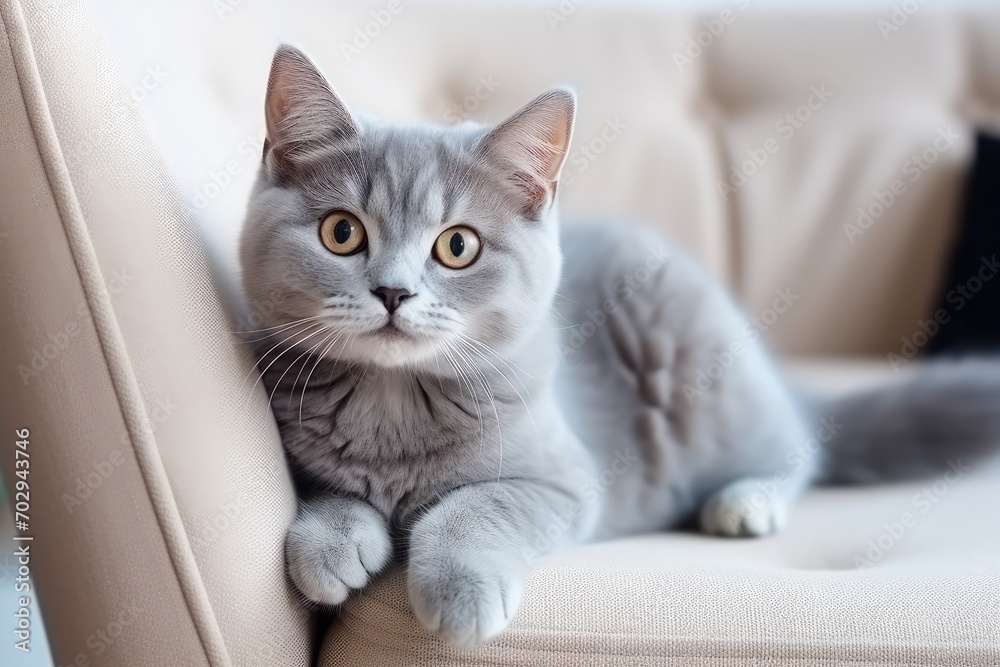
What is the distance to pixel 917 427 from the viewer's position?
1.39 meters

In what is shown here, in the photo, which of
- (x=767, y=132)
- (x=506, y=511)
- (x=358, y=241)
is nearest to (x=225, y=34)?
(x=358, y=241)

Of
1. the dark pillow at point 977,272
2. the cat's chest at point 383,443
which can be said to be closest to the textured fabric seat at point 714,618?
the cat's chest at point 383,443

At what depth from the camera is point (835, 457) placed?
4.68 feet

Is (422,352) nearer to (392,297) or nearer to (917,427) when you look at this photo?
(392,297)

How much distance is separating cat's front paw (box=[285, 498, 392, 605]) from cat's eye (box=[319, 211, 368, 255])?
0.99 ft

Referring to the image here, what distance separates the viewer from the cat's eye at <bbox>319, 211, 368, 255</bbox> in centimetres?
94

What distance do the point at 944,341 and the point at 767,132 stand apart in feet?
2.01

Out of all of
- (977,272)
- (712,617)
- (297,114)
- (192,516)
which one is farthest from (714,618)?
(977,272)

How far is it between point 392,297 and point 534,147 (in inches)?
10.8

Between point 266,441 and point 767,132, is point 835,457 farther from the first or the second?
point 266,441

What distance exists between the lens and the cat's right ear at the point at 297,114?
3.05ft

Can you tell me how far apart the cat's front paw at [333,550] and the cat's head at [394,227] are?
0.60ft

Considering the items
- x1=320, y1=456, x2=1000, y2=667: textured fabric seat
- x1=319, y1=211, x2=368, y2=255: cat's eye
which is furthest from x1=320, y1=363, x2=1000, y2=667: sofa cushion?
x1=319, y1=211, x2=368, y2=255: cat's eye

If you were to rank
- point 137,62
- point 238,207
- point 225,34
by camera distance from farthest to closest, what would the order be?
1. point 225,34
2. point 238,207
3. point 137,62
